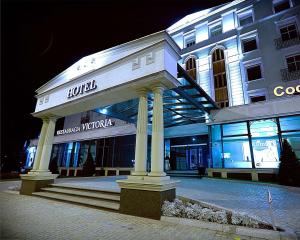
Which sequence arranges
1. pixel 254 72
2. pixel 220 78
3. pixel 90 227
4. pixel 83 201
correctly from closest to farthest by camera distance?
pixel 90 227
pixel 83 201
pixel 254 72
pixel 220 78

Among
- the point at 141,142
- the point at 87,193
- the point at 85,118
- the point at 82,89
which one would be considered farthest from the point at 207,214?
the point at 85,118

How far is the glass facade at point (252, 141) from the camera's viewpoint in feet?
45.5

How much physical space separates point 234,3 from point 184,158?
1722cm

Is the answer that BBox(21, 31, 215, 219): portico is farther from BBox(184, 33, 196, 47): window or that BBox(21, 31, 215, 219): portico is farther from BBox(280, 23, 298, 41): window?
BBox(184, 33, 196, 47): window

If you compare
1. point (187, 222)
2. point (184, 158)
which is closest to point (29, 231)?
point (187, 222)

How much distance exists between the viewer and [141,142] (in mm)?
6895

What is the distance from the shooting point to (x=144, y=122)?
711cm

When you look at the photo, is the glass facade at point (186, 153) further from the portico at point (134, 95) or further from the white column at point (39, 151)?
the white column at point (39, 151)

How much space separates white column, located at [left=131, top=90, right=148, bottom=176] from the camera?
665 centimetres

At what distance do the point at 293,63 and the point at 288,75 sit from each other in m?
1.20

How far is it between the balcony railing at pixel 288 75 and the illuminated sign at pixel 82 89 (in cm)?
1520

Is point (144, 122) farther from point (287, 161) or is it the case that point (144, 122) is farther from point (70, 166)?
point (70, 166)

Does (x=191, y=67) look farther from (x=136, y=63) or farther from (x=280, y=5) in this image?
(x=136, y=63)

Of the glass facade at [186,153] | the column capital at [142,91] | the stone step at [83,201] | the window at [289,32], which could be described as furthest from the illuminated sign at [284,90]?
the stone step at [83,201]
